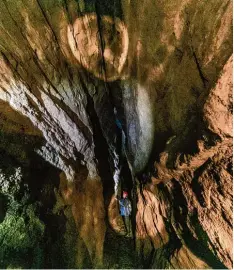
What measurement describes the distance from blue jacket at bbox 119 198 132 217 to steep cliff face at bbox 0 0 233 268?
1.36ft

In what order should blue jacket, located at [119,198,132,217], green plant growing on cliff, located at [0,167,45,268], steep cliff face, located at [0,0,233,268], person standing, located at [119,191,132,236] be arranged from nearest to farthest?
steep cliff face, located at [0,0,233,268], green plant growing on cliff, located at [0,167,45,268], person standing, located at [119,191,132,236], blue jacket, located at [119,198,132,217]

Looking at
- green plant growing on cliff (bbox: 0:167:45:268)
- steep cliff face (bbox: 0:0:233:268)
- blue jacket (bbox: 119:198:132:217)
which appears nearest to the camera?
steep cliff face (bbox: 0:0:233:268)

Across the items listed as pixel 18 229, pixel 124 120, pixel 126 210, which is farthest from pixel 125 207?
pixel 18 229

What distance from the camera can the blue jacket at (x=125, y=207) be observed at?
416 cm

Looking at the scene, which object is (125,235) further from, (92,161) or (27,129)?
(27,129)

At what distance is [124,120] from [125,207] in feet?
5.29

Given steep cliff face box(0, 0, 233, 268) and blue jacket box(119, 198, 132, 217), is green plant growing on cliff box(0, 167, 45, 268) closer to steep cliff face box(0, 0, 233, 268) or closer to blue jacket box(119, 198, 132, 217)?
steep cliff face box(0, 0, 233, 268)

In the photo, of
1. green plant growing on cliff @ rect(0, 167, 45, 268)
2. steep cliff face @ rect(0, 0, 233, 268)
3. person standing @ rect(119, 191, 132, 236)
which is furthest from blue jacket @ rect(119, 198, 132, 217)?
green plant growing on cliff @ rect(0, 167, 45, 268)

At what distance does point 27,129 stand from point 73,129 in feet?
2.39

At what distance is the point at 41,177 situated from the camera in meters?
2.87

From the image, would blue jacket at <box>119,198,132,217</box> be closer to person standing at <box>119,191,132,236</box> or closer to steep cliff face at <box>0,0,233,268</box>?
person standing at <box>119,191,132,236</box>

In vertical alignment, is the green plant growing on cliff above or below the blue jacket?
below

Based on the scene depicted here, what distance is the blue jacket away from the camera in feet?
13.6

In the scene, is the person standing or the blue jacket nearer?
the person standing
